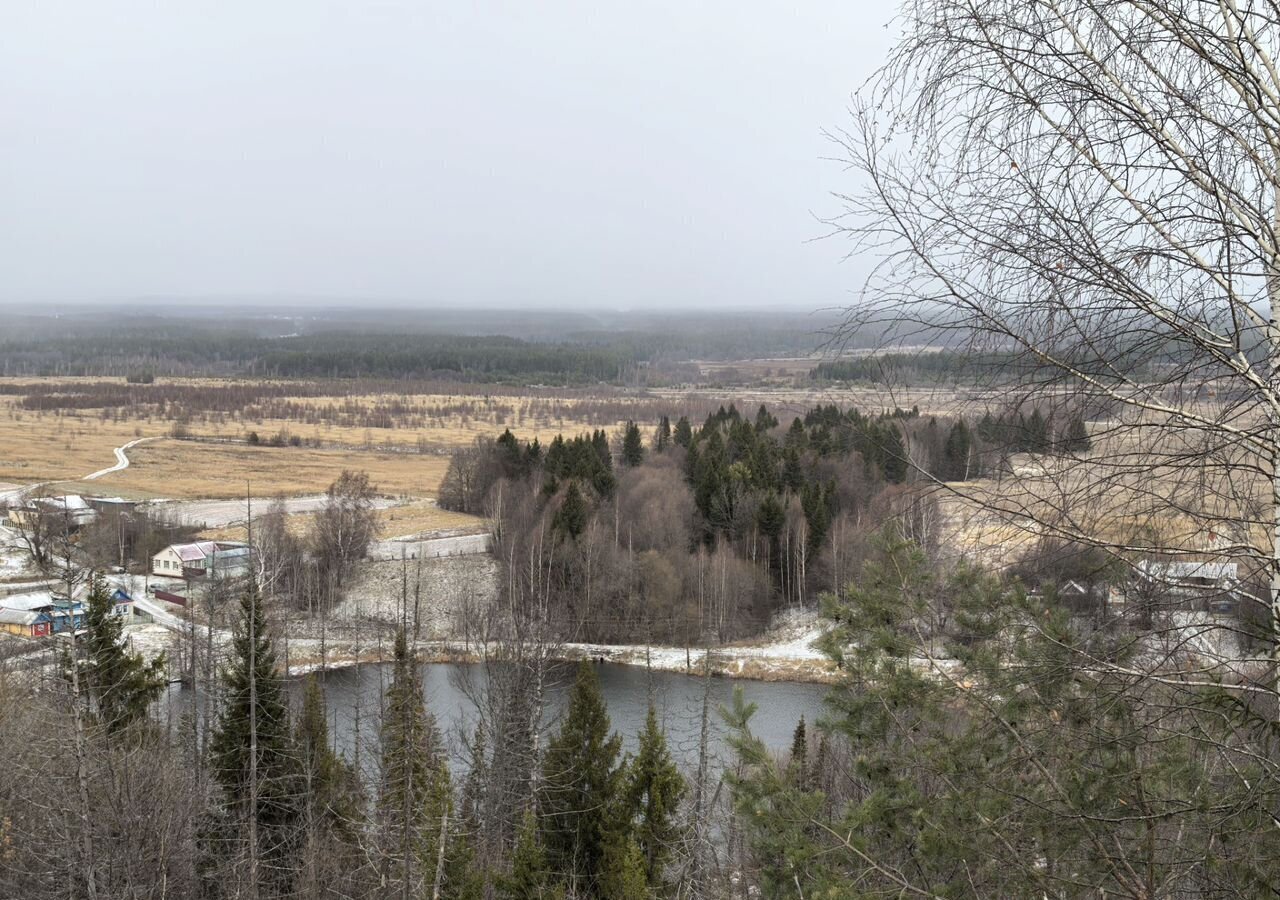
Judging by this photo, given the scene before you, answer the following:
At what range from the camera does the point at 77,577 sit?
9180mm

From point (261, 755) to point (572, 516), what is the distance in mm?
18663

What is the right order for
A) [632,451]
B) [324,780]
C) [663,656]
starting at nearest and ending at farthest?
[324,780], [663,656], [632,451]

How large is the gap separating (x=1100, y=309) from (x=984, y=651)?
3484 mm

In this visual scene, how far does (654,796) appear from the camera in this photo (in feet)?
42.5

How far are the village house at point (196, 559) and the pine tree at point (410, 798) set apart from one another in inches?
741

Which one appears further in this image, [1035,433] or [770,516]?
[770,516]

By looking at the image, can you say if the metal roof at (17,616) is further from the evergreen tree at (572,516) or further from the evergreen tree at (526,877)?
the evergreen tree at (526,877)

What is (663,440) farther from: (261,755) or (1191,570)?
(1191,570)

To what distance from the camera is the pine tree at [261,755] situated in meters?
13.1

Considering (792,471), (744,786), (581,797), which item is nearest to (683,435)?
(792,471)

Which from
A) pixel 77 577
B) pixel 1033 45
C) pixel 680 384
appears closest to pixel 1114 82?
pixel 1033 45

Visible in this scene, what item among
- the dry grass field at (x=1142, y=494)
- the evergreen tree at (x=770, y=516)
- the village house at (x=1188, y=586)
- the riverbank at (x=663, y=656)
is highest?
the dry grass field at (x=1142, y=494)

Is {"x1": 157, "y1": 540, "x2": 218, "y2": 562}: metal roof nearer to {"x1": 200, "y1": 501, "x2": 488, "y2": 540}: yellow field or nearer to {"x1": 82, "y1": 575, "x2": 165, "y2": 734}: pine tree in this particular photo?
{"x1": 200, "y1": 501, "x2": 488, "y2": 540}: yellow field

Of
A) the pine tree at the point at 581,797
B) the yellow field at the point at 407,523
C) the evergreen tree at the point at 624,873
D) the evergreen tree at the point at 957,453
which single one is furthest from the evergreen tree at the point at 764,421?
the evergreen tree at the point at 957,453
